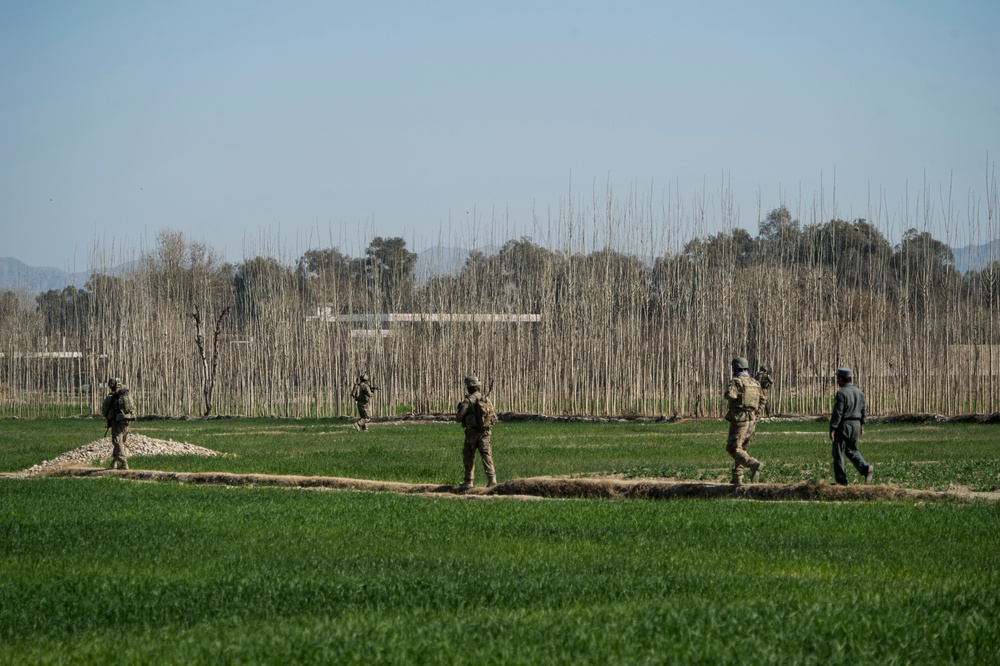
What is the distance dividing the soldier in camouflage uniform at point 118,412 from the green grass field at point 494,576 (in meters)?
3.06

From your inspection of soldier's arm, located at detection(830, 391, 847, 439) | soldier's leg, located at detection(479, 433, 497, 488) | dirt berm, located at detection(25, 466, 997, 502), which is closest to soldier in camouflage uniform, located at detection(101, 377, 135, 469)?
dirt berm, located at detection(25, 466, 997, 502)

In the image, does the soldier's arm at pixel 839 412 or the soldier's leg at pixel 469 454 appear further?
the soldier's leg at pixel 469 454

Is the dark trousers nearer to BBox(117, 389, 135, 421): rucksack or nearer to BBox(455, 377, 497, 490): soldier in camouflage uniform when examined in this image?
BBox(455, 377, 497, 490): soldier in camouflage uniform

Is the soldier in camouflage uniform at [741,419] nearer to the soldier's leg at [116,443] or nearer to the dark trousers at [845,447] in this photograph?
the dark trousers at [845,447]

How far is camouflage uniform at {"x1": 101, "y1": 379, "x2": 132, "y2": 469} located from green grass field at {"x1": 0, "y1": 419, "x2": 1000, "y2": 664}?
10.1 feet

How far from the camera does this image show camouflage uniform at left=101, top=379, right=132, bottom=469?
25.7m

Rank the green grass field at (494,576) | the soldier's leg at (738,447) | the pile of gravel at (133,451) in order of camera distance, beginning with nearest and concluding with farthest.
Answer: the green grass field at (494,576)
the soldier's leg at (738,447)
the pile of gravel at (133,451)

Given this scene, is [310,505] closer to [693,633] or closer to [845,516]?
[845,516]

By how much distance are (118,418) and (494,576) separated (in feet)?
53.4

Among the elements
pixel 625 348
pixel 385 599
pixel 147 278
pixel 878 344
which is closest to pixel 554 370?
pixel 625 348

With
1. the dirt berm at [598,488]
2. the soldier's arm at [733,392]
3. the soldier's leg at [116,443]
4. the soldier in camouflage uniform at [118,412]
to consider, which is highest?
the soldier's arm at [733,392]

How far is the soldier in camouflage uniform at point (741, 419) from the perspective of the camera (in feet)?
62.6

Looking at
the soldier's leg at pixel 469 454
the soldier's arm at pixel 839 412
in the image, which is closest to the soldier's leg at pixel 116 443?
the soldier's leg at pixel 469 454

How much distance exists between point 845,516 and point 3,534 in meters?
10.7
